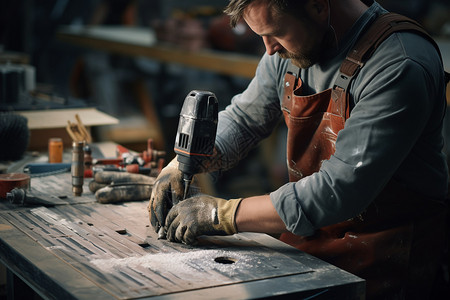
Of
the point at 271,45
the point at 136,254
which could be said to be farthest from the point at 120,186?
the point at 271,45

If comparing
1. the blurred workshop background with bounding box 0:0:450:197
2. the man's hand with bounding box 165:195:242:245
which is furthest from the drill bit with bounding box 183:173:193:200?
the blurred workshop background with bounding box 0:0:450:197

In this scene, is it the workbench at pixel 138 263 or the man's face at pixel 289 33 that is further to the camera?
A: the man's face at pixel 289 33

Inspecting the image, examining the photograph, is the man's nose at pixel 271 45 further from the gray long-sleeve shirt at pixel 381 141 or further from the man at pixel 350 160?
the gray long-sleeve shirt at pixel 381 141

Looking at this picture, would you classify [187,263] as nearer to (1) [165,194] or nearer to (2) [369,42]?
(1) [165,194]

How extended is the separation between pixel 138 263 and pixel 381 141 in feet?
2.37

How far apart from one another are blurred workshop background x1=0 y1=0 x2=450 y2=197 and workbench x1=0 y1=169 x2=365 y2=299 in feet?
5.29

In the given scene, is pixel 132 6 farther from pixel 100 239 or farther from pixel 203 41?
pixel 100 239

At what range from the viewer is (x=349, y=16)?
2.06 metres

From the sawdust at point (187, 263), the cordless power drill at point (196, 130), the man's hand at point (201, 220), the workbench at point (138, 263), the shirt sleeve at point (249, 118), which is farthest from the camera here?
the shirt sleeve at point (249, 118)

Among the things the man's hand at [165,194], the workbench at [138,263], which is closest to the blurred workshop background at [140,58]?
the man's hand at [165,194]

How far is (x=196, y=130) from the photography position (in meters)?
2.01

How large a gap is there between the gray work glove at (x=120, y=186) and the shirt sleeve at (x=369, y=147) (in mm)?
653

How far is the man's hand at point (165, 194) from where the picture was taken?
6.68 ft

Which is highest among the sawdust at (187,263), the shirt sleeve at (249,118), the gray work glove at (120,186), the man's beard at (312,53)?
the man's beard at (312,53)
